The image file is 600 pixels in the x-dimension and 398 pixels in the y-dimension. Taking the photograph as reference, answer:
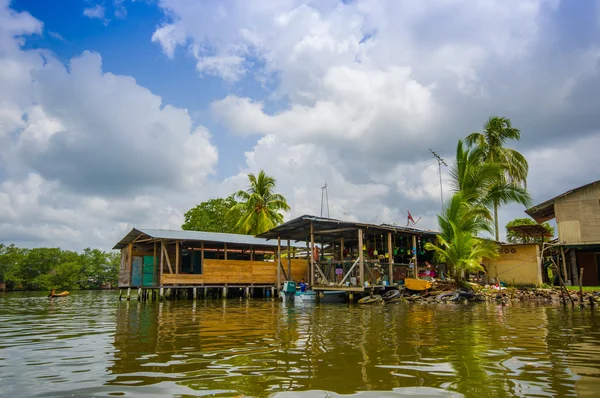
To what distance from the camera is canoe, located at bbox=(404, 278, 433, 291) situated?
19.7 m

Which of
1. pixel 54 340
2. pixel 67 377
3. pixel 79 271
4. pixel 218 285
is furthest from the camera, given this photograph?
pixel 79 271

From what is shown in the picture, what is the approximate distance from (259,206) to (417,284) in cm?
1803

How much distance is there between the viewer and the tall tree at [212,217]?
37969 mm

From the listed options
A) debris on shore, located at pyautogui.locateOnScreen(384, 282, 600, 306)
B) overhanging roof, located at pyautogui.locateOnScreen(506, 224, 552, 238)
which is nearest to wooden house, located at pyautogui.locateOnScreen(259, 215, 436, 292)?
debris on shore, located at pyautogui.locateOnScreen(384, 282, 600, 306)

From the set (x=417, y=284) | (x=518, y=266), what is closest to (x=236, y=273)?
(x=417, y=284)

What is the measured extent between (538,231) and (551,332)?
1688 centimetres

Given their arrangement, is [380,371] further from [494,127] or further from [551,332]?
[494,127]

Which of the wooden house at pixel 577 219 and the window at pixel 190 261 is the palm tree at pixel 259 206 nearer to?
the window at pixel 190 261

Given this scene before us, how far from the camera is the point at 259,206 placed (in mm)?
35406

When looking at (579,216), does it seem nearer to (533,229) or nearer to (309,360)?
(533,229)

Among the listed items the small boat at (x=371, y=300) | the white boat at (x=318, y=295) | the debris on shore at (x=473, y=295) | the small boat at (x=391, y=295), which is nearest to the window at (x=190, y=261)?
the white boat at (x=318, y=295)

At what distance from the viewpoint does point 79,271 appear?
2062 inches

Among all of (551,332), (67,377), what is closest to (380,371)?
(67,377)

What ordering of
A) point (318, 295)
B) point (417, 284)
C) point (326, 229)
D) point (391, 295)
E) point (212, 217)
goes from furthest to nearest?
point (212, 217) < point (326, 229) < point (318, 295) < point (417, 284) < point (391, 295)
